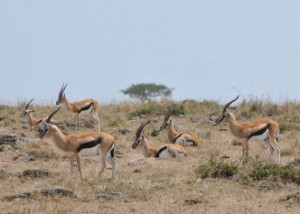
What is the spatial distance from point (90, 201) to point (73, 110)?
10130 mm

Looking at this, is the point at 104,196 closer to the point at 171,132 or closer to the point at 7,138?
the point at 7,138

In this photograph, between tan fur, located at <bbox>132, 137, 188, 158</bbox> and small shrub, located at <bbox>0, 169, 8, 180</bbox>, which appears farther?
tan fur, located at <bbox>132, 137, 188, 158</bbox>

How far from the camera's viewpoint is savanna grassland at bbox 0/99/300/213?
9.30 meters

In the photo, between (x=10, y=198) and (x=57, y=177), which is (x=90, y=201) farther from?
(x=57, y=177)

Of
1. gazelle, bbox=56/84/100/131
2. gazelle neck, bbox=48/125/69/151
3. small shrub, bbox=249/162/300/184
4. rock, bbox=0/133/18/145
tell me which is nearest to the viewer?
small shrub, bbox=249/162/300/184

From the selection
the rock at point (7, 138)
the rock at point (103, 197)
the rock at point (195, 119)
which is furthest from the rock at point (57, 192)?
the rock at point (195, 119)

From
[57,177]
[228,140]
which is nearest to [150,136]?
[228,140]

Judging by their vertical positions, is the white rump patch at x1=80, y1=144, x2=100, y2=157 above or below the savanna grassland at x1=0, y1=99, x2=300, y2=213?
above

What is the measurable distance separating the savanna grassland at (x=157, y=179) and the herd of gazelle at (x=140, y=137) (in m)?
0.33

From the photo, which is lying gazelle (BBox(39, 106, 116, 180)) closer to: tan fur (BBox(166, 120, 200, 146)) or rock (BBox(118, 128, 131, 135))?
tan fur (BBox(166, 120, 200, 146))

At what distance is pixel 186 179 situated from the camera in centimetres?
1120

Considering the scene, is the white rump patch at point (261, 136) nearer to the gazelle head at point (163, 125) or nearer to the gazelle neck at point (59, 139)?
the gazelle head at point (163, 125)

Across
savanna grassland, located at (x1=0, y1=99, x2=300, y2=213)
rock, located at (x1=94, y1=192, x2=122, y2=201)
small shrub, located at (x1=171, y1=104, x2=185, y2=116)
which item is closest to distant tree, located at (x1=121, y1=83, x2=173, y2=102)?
small shrub, located at (x1=171, y1=104, x2=185, y2=116)

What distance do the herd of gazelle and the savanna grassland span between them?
1.08 feet
